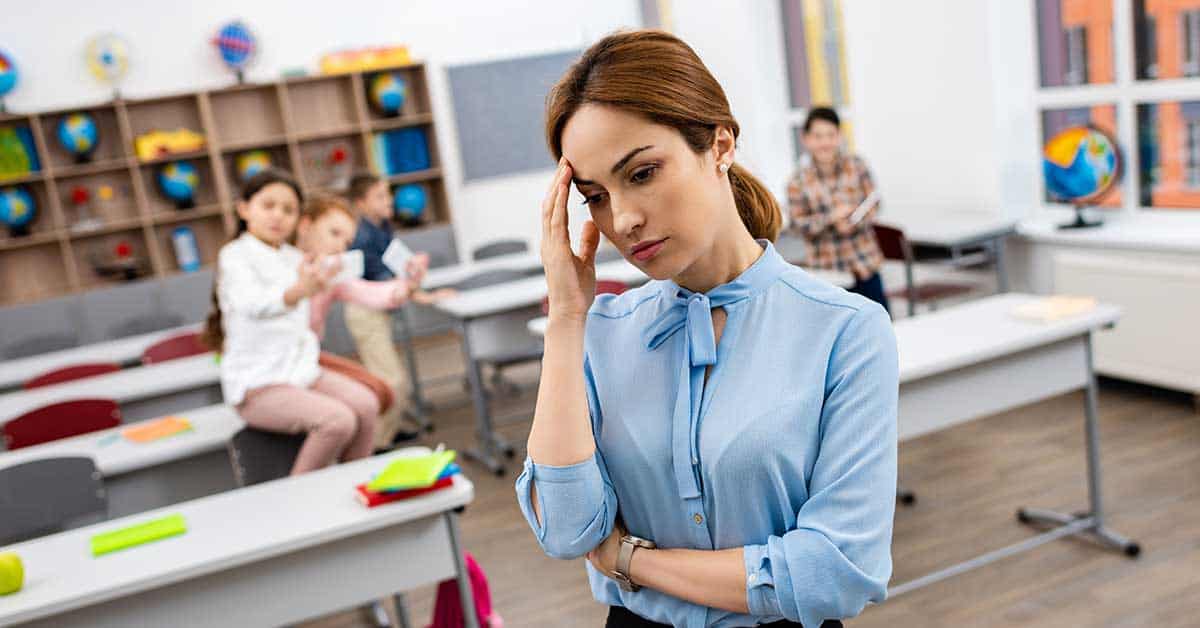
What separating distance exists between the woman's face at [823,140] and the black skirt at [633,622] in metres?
3.71

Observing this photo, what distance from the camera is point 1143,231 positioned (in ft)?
15.0

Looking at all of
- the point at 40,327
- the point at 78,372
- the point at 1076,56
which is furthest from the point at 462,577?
the point at 40,327

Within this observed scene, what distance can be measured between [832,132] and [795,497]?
12.5 ft

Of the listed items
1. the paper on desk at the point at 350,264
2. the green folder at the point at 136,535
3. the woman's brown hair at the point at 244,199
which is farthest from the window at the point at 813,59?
the green folder at the point at 136,535

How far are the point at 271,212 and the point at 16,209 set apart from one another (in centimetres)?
451

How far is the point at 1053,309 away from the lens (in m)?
3.23

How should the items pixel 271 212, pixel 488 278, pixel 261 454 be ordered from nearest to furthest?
pixel 261 454 < pixel 271 212 < pixel 488 278

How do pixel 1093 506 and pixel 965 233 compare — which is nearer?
pixel 1093 506

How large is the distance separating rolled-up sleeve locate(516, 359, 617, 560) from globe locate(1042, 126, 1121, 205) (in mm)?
4207

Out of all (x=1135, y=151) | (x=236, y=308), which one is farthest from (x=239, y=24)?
(x=1135, y=151)

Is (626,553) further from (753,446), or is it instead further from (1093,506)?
(1093,506)

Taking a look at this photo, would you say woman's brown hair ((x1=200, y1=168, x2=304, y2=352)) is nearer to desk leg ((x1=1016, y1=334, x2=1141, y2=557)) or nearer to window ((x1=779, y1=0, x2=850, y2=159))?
desk leg ((x1=1016, y1=334, x2=1141, y2=557))

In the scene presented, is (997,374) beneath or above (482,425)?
above

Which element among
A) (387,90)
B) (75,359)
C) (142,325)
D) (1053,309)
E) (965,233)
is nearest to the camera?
(1053,309)
